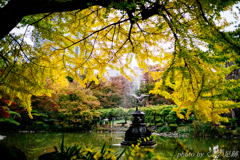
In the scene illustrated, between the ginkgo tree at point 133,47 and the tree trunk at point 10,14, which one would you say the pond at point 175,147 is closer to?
the ginkgo tree at point 133,47

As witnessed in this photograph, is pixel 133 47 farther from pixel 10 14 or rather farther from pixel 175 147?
pixel 175 147

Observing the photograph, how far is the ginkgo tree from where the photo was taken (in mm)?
1549

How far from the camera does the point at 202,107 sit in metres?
2.08

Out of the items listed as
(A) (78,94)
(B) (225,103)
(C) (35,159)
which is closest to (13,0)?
(B) (225,103)

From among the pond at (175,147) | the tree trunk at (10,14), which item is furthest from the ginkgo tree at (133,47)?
the pond at (175,147)

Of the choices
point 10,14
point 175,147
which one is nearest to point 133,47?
point 10,14

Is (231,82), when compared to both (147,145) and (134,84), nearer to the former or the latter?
(147,145)

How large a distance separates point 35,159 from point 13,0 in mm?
3288

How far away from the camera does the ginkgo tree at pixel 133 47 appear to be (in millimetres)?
1549

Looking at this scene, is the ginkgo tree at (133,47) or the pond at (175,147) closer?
the ginkgo tree at (133,47)

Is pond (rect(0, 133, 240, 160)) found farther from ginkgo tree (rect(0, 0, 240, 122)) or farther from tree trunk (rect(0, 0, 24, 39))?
tree trunk (rect(0, 0, 24, 39))

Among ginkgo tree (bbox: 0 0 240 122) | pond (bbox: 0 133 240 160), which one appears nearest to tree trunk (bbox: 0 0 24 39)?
ginkgo tree (bbox: 0 0 240 122)

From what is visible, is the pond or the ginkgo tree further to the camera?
the pond

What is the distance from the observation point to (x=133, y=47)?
2947 millimetres
